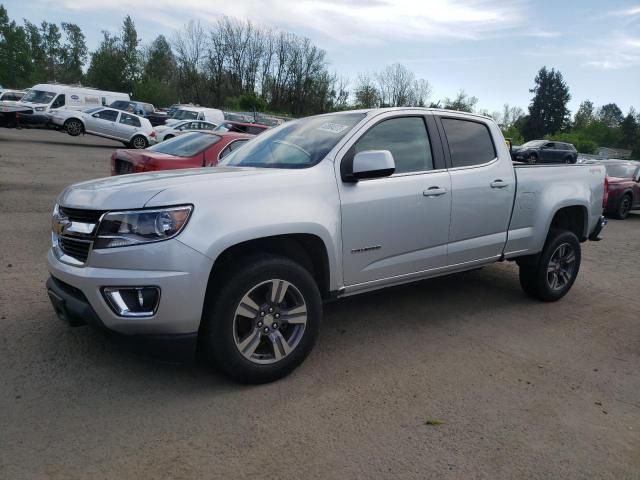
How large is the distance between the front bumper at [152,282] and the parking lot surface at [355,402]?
19.8 inches

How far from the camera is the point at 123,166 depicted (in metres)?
7.79

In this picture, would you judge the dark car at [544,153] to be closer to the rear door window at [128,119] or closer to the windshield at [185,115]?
the windshield at [185,115]

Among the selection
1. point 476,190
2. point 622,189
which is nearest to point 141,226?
point 476,190

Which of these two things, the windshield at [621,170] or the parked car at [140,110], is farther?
the parked car at [140,110]

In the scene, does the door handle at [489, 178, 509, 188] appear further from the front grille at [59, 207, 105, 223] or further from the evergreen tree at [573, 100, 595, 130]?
the evergreen tree at [573, 100, 595, 130]

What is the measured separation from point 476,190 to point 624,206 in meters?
11.9

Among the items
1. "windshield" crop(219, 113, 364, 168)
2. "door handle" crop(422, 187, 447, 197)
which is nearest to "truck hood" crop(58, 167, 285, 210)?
"windshield" crop(219, 113, 364, 168)

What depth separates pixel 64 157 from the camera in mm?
17016

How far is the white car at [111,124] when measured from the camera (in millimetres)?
22703

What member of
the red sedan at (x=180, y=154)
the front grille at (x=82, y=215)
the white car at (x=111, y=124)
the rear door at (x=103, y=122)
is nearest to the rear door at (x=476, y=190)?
the front grille at (x=82, y=215)

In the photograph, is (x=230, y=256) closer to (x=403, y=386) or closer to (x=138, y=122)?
(x=403, y=386)

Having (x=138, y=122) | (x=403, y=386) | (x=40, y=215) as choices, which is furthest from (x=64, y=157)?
(x=403, y=386)

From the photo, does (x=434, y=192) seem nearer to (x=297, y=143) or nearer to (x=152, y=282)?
(x=297, y=143)

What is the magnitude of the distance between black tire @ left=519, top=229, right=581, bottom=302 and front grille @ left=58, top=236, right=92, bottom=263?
4.19 metres
